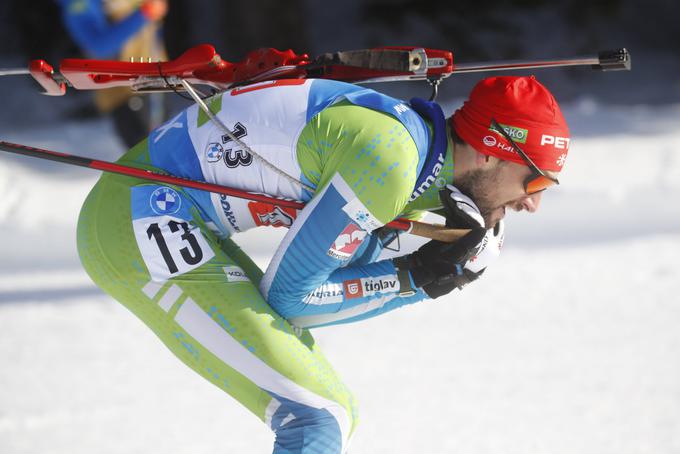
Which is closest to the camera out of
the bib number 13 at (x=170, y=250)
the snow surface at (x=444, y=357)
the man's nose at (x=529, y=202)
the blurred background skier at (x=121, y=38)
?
the bib number 13 at (x=170, y=250)

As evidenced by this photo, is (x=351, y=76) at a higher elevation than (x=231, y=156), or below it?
higher

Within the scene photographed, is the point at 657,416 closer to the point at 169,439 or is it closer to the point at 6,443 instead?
the point at 169,439

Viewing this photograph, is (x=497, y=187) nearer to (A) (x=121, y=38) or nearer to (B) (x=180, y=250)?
(B) (x=180, y=250)

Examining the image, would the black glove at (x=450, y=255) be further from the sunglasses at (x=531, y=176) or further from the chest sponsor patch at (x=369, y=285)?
the sunglasses at (x=531, y=176)

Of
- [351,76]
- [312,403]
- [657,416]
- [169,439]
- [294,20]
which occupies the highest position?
[294,20]

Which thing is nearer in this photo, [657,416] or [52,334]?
[657,416]

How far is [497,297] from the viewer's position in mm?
4062

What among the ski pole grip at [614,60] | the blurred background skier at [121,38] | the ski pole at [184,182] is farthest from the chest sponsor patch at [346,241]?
the blurred background skier at [121,38]

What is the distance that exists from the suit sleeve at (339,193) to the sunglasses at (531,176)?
25 cm

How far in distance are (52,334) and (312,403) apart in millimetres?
2128

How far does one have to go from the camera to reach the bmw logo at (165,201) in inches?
81.4

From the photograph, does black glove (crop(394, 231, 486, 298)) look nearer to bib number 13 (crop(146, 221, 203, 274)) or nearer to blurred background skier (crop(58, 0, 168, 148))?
bib number 13 (crop(146, 221, 203, 274))

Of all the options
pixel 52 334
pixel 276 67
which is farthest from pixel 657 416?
pixel 52 334

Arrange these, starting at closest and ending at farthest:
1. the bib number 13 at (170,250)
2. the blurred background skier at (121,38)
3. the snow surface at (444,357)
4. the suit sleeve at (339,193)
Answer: the suit sleeve at (339,193) < the bib number 13 at (170,250) < the snow surface at (444,357) < the blurred background skier at (121,38)
